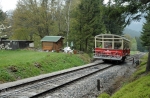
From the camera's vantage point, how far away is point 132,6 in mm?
11773

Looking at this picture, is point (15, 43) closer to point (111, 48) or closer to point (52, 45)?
point (52, 45)

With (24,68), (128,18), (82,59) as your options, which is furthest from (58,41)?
(128,18)

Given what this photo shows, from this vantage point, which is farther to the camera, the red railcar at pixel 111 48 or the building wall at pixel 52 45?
the building wall at pixel 52 45

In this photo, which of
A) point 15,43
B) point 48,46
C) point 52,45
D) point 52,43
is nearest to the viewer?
point 15,43

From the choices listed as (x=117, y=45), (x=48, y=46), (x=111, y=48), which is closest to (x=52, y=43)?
(x=48, y=46)

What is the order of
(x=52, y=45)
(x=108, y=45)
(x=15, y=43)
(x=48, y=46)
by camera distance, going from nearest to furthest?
(x=108, y=45) → (x=15, y=43) → (x=52, y=45) → (x=48, y=46)

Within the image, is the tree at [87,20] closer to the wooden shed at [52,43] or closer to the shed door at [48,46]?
the wooden shed at [52,43]

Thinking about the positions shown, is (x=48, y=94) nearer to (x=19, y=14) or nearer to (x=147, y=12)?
(x=147, y=12)

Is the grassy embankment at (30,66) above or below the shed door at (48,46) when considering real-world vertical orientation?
below

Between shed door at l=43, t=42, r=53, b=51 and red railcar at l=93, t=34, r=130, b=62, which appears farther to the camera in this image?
shed door at l=43, t=42, r=53, b=51

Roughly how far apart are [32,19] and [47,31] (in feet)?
A: 14.1

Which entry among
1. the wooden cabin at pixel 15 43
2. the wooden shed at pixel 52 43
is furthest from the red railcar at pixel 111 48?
the wooden cabin at pixel 15 43

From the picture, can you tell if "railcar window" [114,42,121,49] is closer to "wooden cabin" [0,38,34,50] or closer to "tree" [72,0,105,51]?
"tree" [72,0,105,51]


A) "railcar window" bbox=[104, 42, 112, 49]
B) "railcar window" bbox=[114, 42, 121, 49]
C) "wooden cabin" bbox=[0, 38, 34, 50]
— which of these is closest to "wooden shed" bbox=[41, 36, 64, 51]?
"wooden cabin" bbox=[0, 38, 34, 50]
